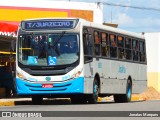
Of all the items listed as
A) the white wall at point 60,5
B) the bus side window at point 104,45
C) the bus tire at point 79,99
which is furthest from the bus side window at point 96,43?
the white wall at point 60,5

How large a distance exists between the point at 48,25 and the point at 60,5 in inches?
681

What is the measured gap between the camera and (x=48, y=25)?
80.7 ft

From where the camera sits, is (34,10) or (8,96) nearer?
(8,96)

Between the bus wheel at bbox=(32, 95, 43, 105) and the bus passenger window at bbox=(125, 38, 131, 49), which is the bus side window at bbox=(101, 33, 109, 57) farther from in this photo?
the bus wheel at bbox=(32, 95, 43, 105)

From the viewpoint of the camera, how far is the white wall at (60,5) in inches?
1606

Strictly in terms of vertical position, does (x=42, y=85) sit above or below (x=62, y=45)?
below

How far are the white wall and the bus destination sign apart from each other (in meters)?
15.8

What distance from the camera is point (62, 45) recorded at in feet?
78.8

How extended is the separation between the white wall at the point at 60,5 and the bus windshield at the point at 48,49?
16235 mm

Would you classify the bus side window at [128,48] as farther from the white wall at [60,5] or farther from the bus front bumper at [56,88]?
the white wall at [60,5]

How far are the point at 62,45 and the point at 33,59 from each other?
49.5 inches

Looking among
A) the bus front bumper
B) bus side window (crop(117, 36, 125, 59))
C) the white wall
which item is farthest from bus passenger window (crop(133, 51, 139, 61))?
the white wall

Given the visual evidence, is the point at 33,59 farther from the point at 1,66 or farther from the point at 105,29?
the point at 1,66

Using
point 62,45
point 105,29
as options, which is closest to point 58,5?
point 105,29
